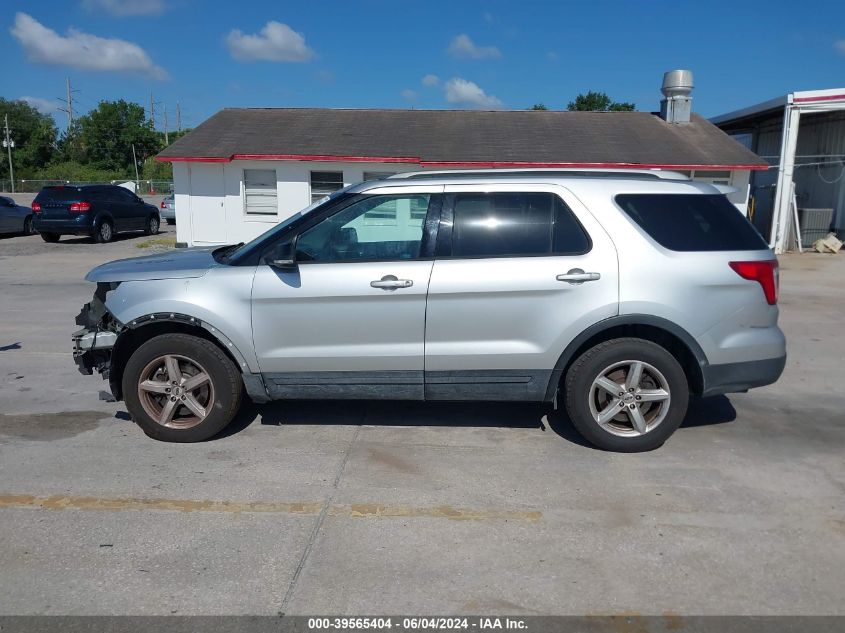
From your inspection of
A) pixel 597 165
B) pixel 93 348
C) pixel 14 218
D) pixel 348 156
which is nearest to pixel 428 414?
pixel 93 348

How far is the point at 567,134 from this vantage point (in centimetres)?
1997

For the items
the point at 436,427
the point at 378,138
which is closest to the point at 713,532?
the point at 436,427

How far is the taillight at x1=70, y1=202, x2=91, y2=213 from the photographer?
2044 cm

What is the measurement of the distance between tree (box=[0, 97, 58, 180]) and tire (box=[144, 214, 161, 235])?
57.8 m

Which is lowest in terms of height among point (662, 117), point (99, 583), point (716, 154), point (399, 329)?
point (99, 583)

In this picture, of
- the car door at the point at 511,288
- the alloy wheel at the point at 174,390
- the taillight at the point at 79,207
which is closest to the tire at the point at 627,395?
Answer: the car door at the point at 511,288

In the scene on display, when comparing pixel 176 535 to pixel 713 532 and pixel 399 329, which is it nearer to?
pixel 399 329

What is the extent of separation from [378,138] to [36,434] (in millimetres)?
15243

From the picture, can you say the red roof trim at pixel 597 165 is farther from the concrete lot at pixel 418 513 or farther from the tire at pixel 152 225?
the concrete lot at pixel 418 513

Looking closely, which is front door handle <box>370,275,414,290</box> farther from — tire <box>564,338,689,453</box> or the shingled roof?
the shingled roof

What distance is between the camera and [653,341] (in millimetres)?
4961

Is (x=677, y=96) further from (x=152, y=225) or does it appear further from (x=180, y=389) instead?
(x=180, y=389)

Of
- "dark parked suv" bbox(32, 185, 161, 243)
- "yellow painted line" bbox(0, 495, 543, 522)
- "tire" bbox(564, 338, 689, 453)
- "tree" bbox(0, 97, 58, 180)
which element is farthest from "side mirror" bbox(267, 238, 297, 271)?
"tree" bbox(0, 97, 58, 180)

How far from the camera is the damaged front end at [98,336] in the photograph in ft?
16.7
